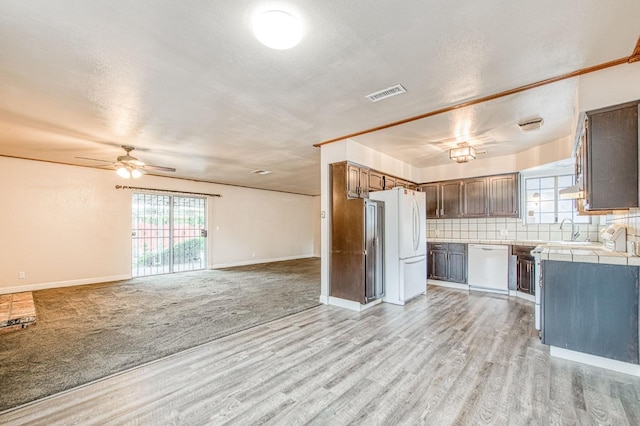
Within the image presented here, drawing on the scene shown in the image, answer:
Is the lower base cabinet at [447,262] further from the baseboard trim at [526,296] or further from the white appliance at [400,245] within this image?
the white appliance at [400,245]

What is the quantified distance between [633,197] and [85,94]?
5.13 m

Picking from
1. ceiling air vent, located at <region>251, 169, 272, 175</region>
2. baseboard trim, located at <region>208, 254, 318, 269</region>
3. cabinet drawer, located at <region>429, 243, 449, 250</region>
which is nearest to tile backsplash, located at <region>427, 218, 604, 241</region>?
cabinet drawer, located at <region>429, 243, 449, 250</region>

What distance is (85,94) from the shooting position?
2.92 metres

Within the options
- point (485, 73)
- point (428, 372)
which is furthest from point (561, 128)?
point (428, 372)

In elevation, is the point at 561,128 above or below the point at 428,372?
above

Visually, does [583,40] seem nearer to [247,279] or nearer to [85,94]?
[85,94]

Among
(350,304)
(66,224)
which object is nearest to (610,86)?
(350,304)

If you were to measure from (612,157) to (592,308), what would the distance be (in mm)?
1344

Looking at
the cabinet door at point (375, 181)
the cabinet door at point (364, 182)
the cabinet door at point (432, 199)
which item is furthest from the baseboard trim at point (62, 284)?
the cabinet door at point (432, 199)

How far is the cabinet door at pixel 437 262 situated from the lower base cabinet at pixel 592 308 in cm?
Answer: 307

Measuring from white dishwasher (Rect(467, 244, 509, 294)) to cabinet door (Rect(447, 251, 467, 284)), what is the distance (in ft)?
0.31

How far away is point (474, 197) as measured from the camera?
19.5 feet

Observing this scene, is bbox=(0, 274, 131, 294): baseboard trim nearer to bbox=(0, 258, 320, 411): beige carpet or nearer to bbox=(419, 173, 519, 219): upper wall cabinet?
bbox=(0, 258, 320, 411): beige carpet

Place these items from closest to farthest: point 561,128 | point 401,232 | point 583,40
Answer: point 583,40, point 561,128, point 401,232
